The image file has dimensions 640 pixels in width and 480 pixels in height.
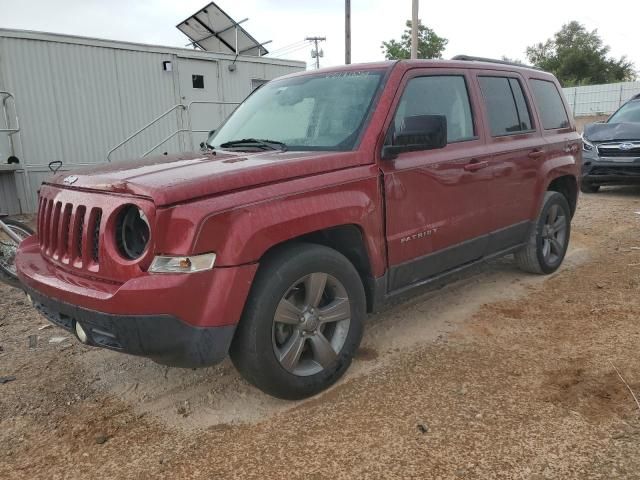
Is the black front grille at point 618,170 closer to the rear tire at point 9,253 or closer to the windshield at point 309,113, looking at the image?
the windshield at point 309,113

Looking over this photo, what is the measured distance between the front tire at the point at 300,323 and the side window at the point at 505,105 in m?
2.00

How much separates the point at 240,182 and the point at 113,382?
1.62 meters

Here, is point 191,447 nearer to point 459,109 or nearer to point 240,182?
point 240,182

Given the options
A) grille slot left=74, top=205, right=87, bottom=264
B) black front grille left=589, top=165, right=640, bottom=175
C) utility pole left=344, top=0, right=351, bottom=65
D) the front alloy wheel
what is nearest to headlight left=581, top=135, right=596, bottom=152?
black front grille left=589, top=165, right=640, bottom=175

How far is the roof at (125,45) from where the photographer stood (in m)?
9.52

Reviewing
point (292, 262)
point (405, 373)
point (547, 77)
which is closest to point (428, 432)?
point (405, 373)

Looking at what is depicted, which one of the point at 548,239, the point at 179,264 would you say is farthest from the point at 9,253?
the point at 548,239

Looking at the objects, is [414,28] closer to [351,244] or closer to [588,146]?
[588,146]

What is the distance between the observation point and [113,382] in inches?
130

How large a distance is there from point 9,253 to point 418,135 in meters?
3.98

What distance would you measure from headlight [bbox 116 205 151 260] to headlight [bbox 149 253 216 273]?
15cm

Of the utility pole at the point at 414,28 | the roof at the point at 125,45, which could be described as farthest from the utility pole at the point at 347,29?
the roof at the point at 125,45

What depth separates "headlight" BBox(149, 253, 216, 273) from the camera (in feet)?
7.84

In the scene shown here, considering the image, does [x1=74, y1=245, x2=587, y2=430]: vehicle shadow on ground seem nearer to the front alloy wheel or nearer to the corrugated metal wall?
the front alloy wheel
